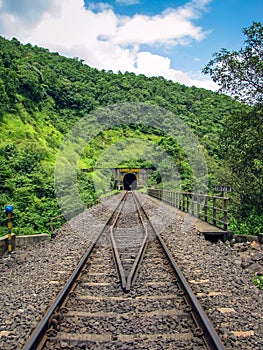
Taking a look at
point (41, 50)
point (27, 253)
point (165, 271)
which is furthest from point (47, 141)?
point (41, 50)

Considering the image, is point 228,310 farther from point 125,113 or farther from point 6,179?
point 125,113

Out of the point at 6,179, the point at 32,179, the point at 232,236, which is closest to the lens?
the point at 232,236

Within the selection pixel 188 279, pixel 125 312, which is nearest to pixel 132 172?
pixel 188 279

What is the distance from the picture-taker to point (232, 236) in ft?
27.0

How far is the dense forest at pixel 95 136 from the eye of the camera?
1282cm

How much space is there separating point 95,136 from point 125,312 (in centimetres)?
6477

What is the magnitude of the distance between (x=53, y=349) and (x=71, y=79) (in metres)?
92.0

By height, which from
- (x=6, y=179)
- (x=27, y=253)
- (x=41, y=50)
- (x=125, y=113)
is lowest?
(x=27, y=253)

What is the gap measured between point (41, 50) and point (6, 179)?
92402 millimetres

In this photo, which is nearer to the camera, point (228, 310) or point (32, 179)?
point (228, 310)

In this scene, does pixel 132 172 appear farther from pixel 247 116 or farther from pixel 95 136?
pixel 247 116

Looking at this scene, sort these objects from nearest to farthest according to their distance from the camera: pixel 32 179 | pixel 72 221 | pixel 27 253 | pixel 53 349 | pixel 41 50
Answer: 1. pixel 53 349
2. pixel 27 253
3. pixel 72 221
4. pixel 32 179
5. pixel 41 50

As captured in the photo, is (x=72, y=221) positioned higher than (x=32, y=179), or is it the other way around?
(x=32, y=179)

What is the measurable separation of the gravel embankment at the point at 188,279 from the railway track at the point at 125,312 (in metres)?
0.20
